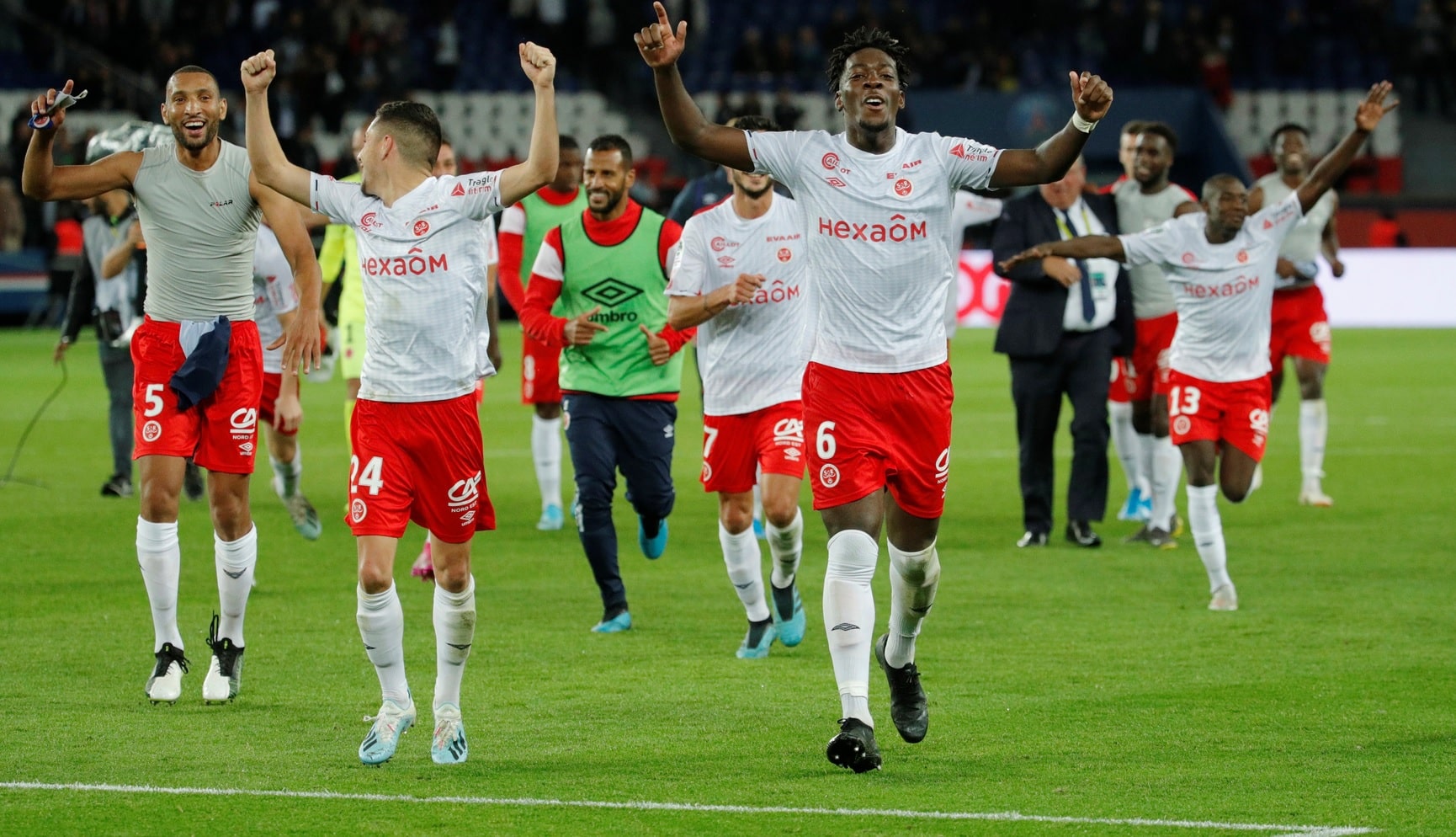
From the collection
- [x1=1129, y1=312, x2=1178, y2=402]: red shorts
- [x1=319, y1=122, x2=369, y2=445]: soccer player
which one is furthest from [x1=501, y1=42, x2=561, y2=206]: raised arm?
[x1=1129, y1=312, x2=1178, y2=402]: red shorts

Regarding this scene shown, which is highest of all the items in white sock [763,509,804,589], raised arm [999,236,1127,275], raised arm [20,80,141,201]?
raised arm [20,80,141,201]

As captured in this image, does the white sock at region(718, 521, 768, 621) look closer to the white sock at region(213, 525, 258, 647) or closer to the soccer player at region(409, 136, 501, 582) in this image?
the soccer player at region(409, 136, 501, 582)

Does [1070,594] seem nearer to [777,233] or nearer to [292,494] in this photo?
[777,233]

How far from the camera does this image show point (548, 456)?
1321 centimetres

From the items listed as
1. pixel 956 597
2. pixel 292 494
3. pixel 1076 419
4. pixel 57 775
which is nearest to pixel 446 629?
pixel 57 775

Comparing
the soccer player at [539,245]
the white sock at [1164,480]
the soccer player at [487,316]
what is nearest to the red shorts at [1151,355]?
the white sock at [1164,480]

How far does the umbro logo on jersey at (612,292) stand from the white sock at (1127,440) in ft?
16.1

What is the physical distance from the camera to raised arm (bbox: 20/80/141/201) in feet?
24.8

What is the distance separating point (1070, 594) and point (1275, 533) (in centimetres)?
283

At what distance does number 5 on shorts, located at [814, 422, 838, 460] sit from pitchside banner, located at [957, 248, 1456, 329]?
83.3 feet

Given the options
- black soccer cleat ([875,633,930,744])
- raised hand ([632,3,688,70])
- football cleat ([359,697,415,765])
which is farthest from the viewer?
black soccer cleat ([875,633,930,744])

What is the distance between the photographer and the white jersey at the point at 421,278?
6734 mm

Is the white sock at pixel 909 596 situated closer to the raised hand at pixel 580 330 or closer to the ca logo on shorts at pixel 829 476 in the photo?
the ca logo on shorts at pixel 829 476

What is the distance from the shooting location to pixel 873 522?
22.4 ft
